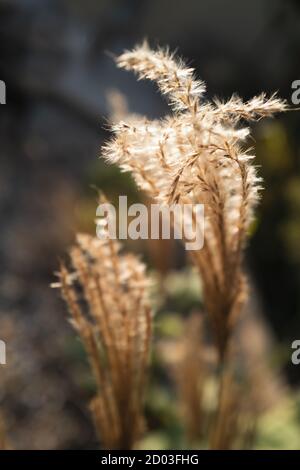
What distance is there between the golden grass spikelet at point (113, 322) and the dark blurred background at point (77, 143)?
241 centimetres

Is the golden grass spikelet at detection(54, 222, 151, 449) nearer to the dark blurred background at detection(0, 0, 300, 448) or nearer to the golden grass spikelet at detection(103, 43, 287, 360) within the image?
the golden grass spikelet at detection(103, 43, 287, 360)

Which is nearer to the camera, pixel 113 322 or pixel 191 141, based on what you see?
pixel 191 141

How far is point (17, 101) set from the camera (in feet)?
23.1

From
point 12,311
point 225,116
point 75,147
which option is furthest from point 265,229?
point 225,116

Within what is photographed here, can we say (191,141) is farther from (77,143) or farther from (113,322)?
(77,143)

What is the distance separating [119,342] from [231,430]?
1.36 feet

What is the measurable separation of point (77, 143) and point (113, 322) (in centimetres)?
556

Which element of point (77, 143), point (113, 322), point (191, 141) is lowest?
point (113, 322)

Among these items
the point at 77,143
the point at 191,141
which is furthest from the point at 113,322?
the point at 77,143

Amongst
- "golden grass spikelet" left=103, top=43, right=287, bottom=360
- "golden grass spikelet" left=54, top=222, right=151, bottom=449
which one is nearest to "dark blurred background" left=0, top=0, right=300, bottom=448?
"golden grass spikelet" left=54, top=222, right=151, bottom=449

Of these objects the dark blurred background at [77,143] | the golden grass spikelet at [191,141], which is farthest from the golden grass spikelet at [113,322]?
the dark blurred background at [77,143]

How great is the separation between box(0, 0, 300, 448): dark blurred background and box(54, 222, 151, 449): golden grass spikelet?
2.41m

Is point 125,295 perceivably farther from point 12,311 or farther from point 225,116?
point 12,311

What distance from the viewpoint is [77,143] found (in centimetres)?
676
